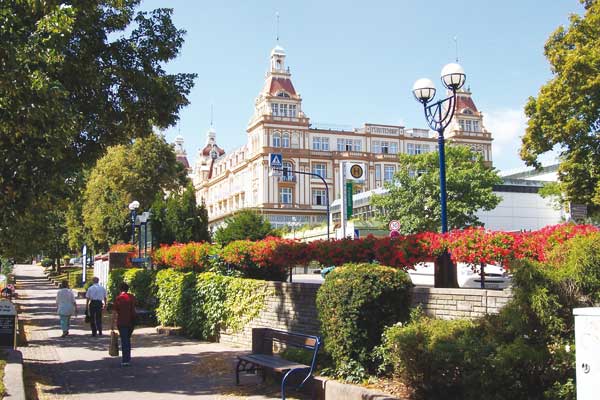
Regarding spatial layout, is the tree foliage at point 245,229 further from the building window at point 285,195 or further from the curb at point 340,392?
the building window at point 285,195

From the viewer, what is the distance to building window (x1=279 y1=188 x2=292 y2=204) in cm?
8694

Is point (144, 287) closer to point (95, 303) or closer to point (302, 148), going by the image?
point (95, 303)

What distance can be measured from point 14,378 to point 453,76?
9.62 metres

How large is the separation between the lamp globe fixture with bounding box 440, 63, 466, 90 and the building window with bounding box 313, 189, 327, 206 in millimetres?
76016

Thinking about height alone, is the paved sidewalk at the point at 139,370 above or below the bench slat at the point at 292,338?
below

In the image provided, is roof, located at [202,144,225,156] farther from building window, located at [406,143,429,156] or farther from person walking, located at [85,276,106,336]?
person walking, located at [85,276,106,336]

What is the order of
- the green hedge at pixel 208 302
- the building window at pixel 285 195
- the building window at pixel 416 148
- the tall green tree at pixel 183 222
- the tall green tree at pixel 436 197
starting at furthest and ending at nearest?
1. the building window at pixel 416 148
2. the building window at pixel 285 195
3. the tall green tree at pixel 436 197
4. the tall green tree at pixel 183 222
5. the green hedge at pixel 208 302

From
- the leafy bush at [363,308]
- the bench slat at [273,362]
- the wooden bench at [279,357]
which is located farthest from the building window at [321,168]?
the leafy bush at [363,308]

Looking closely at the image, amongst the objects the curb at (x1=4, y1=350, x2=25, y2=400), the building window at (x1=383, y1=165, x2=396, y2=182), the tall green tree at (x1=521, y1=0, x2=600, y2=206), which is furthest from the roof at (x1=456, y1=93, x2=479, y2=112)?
the curb at (x1=4, y1=350, x2=25, y2=400)

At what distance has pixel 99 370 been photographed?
39.7 ft

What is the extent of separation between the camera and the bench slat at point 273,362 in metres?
8.89

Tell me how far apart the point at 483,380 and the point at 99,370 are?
8082mm

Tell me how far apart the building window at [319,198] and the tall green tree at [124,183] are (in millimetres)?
45932

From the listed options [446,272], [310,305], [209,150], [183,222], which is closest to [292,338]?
[310,305]
